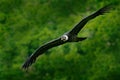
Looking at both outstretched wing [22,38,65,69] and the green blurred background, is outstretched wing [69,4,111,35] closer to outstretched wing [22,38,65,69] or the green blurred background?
outstretched wing [22,38,65,69]

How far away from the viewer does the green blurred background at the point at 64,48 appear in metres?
31.0

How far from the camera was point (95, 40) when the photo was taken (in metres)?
31.6

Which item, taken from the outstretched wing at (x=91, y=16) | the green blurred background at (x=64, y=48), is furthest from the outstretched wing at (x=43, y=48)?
the green blurred background at (x=64, y=48)

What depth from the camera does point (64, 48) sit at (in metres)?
31.2

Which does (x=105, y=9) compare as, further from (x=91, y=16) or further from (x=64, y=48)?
(x=64, y=48)

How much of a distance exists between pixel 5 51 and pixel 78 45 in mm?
3457

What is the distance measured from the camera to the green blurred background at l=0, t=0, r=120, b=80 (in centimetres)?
3105

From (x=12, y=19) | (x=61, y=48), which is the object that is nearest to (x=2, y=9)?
(x=12, y=19)

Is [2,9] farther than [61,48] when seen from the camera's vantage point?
Yes

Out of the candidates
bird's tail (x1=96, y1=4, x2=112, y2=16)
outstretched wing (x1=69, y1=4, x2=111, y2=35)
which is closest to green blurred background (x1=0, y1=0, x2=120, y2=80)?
outstretched wing (x1=69, y1=4, x2=111, y2=35)

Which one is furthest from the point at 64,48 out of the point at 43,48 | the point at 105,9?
the point at 105,9

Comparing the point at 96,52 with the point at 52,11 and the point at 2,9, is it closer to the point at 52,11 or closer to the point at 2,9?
the point at 52,11

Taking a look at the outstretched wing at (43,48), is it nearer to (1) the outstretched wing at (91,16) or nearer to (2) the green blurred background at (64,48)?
(1) the outstretched wing at (91,16)

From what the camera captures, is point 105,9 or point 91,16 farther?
point 91,16
